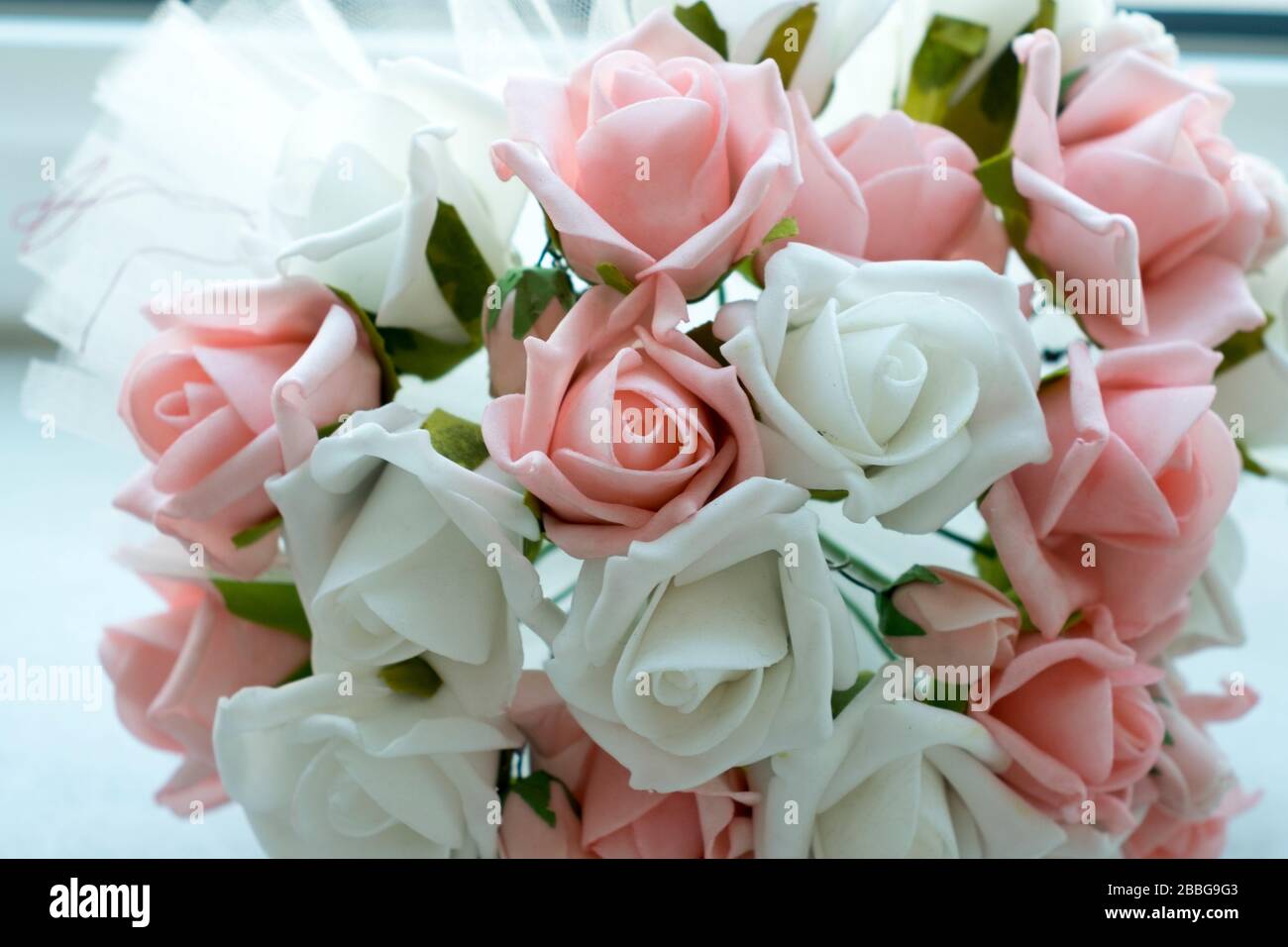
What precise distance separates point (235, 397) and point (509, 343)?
0.08m

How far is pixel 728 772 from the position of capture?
38 centimetres

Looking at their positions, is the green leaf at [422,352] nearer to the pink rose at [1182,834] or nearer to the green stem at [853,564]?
the green stem at [853,564]

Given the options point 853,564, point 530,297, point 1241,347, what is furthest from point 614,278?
point 1241,347

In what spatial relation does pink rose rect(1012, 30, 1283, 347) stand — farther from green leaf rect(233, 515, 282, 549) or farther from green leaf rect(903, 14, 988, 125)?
green leaf rect(233, 515, 282, 549)

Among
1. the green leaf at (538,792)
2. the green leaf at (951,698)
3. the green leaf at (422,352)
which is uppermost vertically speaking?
the green leaf at (422,352)

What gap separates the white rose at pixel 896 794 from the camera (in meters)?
0.36

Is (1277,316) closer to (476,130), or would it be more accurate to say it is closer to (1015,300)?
(1015,300)

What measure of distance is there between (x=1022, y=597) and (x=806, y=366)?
4.3 inches

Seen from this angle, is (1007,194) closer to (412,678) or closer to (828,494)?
(828,494)

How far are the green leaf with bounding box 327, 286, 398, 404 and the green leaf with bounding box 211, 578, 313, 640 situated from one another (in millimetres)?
77

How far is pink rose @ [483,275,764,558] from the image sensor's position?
30 centimetres

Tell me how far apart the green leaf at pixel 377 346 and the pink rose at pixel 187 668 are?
99 mm

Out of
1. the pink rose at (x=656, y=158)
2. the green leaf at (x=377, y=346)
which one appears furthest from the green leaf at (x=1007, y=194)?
the green leaf at (x=377, y=346)
